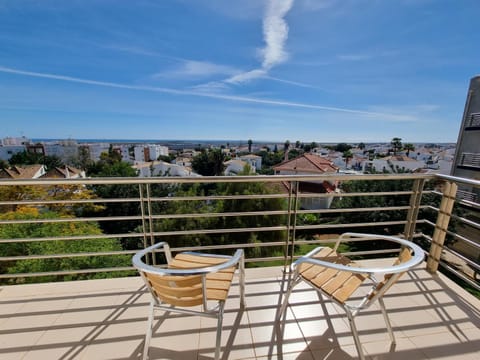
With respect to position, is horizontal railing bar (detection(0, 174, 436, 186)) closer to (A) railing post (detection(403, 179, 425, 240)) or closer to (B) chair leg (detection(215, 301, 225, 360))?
(A) railing post (detection(403, 179, 425, 240))

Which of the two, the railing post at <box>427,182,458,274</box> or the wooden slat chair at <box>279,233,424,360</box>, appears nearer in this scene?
the wooden slat chair at <box>279,233,424,360</box>

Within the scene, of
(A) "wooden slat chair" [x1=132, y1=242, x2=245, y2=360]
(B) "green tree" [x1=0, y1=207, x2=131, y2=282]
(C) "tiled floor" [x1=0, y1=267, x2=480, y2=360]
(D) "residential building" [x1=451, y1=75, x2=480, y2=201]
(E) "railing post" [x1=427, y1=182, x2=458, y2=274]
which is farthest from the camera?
(D) "residential building" [x1=451, y1=75, x2=480, y2=201]

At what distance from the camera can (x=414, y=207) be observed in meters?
2.14

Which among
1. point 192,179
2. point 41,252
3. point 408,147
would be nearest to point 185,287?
point 192,179

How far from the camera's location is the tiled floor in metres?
1.29

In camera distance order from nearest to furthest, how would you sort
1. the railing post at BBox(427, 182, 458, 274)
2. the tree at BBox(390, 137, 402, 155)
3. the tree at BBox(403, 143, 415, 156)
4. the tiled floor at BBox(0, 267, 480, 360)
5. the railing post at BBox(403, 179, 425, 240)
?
the tiled floor at BBox(0, 267, 480, 360)
the railing post at BBox(427, 182, 458, 274)
the railing post at BBox(403, 179, 425, 240)
the tree at BBox(403, 143, 415, 156)
the tree at BBox(390, 137, 402, 155)

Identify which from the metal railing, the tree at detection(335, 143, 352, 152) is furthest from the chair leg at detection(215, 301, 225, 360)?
the tree at detection(335, 143, 352, 152)

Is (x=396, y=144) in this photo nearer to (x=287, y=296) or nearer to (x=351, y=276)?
(x=351, y=276)

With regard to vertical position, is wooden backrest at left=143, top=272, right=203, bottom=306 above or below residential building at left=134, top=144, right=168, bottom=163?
above

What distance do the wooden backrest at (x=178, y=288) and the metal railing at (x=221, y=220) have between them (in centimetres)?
56

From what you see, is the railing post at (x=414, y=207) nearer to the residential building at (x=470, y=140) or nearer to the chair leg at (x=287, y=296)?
the chair leg at (x=287, y=296)

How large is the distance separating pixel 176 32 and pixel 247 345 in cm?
631

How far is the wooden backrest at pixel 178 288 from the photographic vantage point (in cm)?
103

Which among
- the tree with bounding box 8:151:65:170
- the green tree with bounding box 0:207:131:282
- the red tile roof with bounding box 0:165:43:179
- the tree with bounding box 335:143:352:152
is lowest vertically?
the tree with bounding box 8:151:65:170
